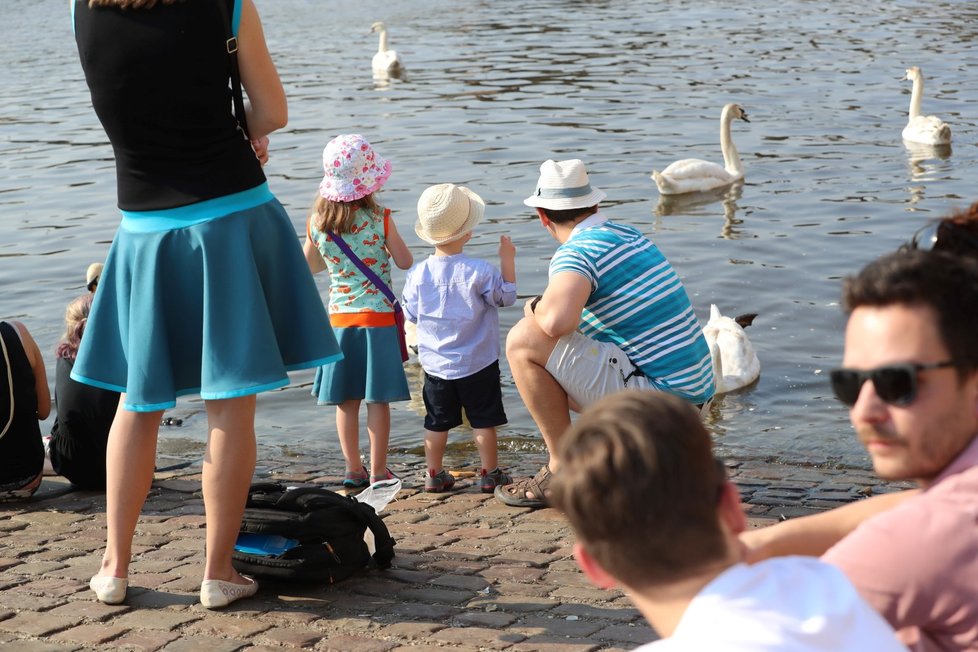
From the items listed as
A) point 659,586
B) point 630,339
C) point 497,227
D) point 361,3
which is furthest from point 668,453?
point 361,3

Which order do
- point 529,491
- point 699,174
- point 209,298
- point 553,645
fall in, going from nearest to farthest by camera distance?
A: point 553,645, point 209,298, point 529,491, point 699,174

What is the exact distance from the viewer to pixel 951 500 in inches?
88.1

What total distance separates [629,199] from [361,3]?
81.2 feet

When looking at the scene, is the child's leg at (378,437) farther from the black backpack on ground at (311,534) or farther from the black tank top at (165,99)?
the black tank top at (165,99)

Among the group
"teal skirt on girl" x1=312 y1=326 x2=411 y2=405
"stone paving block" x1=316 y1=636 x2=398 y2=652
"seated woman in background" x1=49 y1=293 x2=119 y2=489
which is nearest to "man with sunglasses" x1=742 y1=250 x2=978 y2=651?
"stone paving block" x1=316 y1=636 x2=398 y2=652

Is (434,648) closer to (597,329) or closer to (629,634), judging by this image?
(629,634)

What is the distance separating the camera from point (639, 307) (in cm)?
559

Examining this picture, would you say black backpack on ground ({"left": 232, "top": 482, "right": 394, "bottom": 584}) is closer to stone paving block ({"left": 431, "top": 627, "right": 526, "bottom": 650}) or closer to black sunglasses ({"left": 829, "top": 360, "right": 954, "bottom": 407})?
stone paving block ({"left": 431, "top": 627, "right": 526, "bottom": 650})

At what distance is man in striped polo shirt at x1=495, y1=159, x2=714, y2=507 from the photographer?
5535 mm

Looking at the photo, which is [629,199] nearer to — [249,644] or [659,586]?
[249,644]

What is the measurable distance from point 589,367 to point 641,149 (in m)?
11.3

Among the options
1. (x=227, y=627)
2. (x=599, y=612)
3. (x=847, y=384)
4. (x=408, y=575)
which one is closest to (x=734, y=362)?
(x=408, y=575)

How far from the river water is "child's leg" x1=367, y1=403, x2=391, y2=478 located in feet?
4.53

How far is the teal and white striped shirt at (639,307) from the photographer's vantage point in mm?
5531
